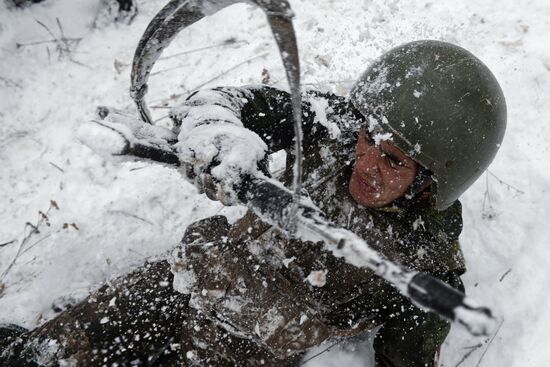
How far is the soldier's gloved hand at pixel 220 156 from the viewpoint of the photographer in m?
1.40

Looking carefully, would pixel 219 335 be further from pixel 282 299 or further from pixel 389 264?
pixel 389 264

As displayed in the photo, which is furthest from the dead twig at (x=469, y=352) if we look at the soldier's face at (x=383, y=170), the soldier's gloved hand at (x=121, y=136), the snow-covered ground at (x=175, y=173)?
the soldier's gloved hand at (x=121, y=136)

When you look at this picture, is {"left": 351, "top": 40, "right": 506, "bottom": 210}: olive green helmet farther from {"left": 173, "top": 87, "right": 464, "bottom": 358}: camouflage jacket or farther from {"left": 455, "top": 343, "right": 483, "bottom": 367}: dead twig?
{"left": 455, "top": 343, "right": 483, "bottom": 367}: dead twig

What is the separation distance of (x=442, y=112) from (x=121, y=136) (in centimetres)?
144

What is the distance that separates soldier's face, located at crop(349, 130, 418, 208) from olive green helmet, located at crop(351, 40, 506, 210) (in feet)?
0.19

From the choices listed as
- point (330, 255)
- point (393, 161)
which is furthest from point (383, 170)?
point (330, 255)

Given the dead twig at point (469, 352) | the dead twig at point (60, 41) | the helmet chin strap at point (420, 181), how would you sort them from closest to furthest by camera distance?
the helmet chin strap at point (420, 181)
the dead twig at point (469, 352)
the dead twig at point (60, 41)

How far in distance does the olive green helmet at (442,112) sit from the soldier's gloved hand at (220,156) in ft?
2.58

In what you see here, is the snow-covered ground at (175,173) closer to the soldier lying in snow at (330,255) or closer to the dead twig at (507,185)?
the dead twig at (507,185)

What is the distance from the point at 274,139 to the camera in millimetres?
2307

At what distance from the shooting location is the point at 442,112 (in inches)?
77.3

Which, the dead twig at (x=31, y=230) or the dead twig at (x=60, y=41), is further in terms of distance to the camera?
the dead twig at (x=60, y=41)

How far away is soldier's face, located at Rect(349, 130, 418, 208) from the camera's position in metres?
2.03

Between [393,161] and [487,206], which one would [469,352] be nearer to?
[487,206]
